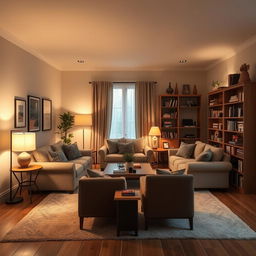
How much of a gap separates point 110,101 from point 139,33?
335 centimetres

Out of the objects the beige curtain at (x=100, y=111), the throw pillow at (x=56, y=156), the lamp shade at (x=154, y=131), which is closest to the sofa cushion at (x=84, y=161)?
the throw pillow at (x=56, y=156)

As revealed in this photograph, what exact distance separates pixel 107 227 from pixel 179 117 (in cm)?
514

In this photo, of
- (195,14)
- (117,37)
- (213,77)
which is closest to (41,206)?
(117,37)

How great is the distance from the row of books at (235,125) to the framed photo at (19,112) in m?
4.38

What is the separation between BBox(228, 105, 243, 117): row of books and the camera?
16.3 feet

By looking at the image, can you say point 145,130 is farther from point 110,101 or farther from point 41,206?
point 41,206

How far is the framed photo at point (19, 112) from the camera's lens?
4.80 m

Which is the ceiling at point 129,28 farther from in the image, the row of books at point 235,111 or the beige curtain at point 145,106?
the row of books at point 235,111

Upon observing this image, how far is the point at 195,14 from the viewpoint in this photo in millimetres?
3727

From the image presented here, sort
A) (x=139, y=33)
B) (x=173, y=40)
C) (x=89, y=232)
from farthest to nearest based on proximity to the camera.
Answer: (x=173, y=40) → (x=139, y=33) → (x=89, y=232)

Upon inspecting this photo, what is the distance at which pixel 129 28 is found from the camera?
431 cm

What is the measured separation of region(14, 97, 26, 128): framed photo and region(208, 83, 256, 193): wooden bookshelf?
4.35 m

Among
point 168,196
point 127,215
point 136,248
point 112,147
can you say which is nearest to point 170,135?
point 112,147

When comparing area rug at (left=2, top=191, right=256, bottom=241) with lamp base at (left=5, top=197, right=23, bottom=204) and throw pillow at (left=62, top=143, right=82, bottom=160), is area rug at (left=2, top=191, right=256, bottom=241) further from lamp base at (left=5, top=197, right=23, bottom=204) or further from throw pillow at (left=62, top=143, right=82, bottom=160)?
throw pillow at (left=62, top=143, right=82, bottom=160)
